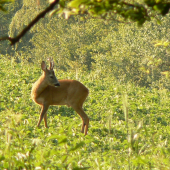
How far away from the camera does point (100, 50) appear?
1363 inches

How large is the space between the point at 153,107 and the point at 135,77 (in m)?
18.9

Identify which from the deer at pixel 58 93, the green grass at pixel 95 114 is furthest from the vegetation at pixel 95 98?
the deer at pixel 58 93

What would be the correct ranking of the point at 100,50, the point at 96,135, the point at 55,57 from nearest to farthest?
the point at 96,135 < the point at 100,50 < the point at 55,57

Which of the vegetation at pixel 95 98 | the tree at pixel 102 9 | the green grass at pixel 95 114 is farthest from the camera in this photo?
the green grass at pixel 95 114

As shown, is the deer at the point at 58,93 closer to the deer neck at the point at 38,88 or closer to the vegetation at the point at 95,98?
the deer neck at the point at 38,88

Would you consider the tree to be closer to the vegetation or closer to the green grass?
the vegetation

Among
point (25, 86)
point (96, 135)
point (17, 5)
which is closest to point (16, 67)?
point (25, 86)

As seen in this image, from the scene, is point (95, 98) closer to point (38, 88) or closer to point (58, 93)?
point (58, 93)

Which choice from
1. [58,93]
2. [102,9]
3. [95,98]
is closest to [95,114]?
[58,93]

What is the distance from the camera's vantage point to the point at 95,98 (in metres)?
11.7

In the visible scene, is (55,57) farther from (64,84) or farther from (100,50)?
(64,84)

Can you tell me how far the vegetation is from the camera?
409cm

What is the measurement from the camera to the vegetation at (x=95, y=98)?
13.4 feet

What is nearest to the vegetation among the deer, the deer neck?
the deer
